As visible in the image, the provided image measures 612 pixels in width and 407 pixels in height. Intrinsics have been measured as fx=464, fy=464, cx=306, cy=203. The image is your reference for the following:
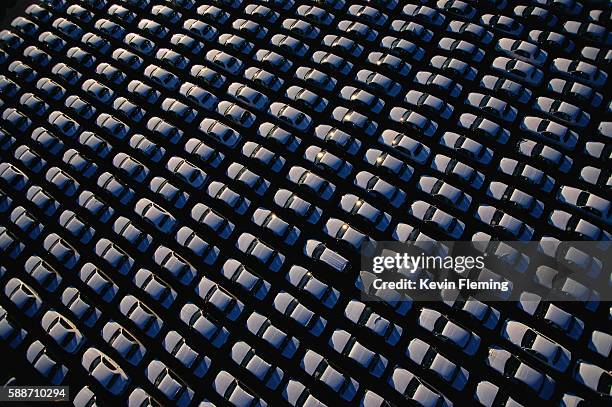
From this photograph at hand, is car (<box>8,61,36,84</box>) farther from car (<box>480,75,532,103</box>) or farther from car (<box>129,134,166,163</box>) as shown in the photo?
car (<box>480,75,532,103</box>)

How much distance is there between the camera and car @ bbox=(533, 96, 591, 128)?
27.4 metres

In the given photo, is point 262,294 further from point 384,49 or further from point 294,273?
point 384,49

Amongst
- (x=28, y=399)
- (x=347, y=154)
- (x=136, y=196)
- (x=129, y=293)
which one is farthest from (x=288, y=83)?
(x=28, y=399)

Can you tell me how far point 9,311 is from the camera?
81.7 ft

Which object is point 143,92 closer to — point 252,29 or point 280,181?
point 252,29

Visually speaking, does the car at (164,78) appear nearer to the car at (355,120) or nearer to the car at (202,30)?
the car at (202,30)

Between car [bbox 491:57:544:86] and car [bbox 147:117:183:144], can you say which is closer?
car [bbox 491:57:544:86]

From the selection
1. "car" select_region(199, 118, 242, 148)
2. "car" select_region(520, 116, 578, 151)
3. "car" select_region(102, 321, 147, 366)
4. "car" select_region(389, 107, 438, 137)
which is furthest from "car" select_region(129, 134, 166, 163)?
"car" select_region(520, 116, 578, 151)

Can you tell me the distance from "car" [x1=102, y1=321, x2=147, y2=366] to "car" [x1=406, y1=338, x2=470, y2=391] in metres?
13.5

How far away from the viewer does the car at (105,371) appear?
885 inches

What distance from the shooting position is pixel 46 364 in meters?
23.0

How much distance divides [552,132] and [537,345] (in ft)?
40.9

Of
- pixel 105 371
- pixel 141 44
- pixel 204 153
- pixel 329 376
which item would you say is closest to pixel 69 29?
pixel 141 44

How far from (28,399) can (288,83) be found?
2324cm
